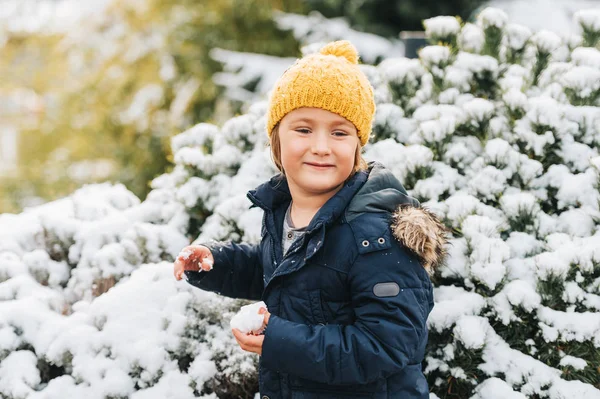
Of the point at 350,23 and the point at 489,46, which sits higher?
the point at 489,46

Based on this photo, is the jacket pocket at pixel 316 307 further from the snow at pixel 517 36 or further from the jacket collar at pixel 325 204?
the snow at pixel 517 36

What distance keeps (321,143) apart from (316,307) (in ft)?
1.58

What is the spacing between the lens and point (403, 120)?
282 cm

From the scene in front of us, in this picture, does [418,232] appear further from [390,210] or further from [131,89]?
[131,89]

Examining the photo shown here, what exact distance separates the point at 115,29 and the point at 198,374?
651 centimetres

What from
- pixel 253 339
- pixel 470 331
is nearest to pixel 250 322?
pixel 253 339

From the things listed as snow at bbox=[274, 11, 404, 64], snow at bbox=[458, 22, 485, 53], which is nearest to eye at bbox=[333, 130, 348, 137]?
snow at bbox=[458, 22, 485, 53]

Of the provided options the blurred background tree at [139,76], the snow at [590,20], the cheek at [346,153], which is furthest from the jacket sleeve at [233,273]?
the blurred background tree at [139,76]

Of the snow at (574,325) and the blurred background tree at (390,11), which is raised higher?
the snow at (574,325)

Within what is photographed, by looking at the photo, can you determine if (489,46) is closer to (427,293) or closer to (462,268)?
(462,268)

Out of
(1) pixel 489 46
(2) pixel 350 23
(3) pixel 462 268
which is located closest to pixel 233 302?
(3) pixel 462 268

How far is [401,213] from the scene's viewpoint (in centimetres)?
163

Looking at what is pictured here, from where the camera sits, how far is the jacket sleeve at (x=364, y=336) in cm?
147

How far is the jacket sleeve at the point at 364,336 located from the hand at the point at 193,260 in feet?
1.47
